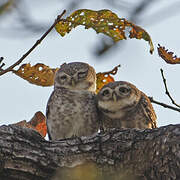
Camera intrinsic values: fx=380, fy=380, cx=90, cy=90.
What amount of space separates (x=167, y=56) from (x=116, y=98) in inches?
82.5

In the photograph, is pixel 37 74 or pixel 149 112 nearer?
pixel 37 74

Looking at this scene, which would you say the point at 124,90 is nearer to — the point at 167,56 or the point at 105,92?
the point at 105,92

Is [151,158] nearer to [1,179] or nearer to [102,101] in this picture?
[1,179]

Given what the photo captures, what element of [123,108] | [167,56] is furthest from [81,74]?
[167,56]

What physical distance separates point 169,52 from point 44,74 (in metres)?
1.43

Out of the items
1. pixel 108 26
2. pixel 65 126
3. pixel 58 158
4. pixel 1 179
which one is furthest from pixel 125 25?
pixel 65 126

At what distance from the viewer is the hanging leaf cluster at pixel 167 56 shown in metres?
3.56

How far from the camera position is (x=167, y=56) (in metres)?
3.61

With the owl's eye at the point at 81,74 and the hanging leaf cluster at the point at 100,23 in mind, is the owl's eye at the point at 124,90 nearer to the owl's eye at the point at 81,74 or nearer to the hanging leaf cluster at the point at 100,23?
the owl's eye at the point at 81,74

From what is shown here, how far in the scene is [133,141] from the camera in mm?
4023

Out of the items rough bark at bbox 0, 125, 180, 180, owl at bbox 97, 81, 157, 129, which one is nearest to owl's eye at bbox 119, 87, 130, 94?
owl at bbox 97, 81, 157, 129

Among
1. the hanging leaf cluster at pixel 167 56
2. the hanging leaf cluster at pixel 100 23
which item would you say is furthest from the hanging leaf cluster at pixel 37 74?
the hanging leaf cluster at pixel 167 56

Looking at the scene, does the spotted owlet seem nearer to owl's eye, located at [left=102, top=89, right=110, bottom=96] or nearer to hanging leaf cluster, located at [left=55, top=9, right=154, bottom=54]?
owl's eye, located at [left=102, top=89, right=110, bottom=96]

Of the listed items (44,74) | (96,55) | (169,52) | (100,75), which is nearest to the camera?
(96,55)
